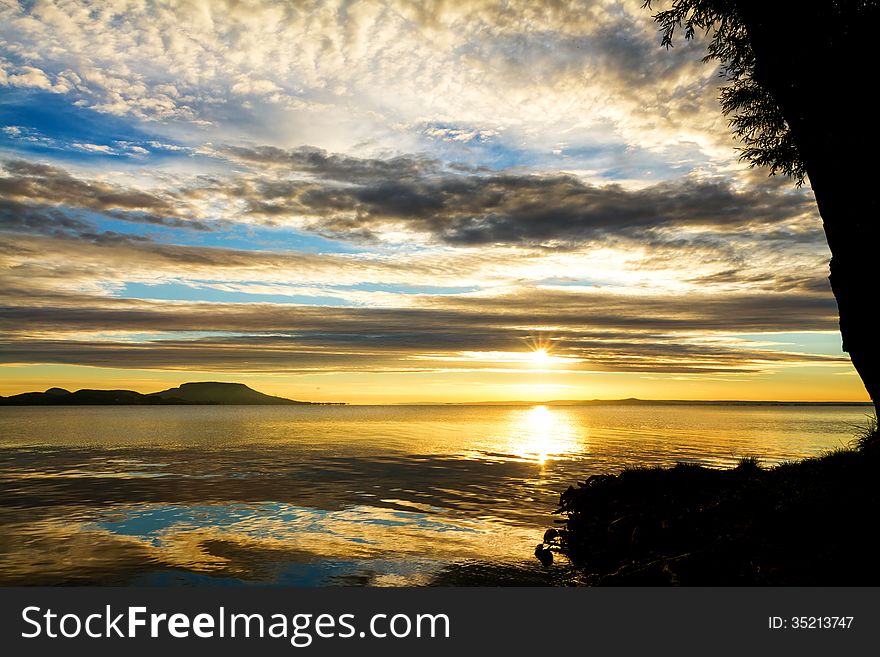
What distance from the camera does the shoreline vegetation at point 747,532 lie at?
30.8ft

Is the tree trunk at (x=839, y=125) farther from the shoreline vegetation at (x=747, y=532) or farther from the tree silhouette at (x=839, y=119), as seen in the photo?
the shoreline vegetation at (x=747, y=532)

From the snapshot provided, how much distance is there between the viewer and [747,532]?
11.3m

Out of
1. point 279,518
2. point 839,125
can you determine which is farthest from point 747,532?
point 279,518

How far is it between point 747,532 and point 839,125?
26.8ft

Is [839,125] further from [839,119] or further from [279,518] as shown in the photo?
[279,518]

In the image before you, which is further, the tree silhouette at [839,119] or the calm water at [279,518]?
the calm water at [279,518]

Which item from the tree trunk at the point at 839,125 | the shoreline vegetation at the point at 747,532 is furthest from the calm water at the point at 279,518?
the tree trunk at the point at 839,125

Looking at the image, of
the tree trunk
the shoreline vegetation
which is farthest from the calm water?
the tree trunk

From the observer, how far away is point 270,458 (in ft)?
170

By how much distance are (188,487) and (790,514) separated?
31315mm

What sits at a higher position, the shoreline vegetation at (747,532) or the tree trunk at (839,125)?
the tree trunk at (839,125)

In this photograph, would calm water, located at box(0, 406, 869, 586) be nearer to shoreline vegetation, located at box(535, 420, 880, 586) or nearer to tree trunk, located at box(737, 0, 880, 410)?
shoreline vegetation, located at box(535, 420, 880, 586)

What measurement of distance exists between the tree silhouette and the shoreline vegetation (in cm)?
221

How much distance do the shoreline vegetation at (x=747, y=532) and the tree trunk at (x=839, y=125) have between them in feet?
7.09
